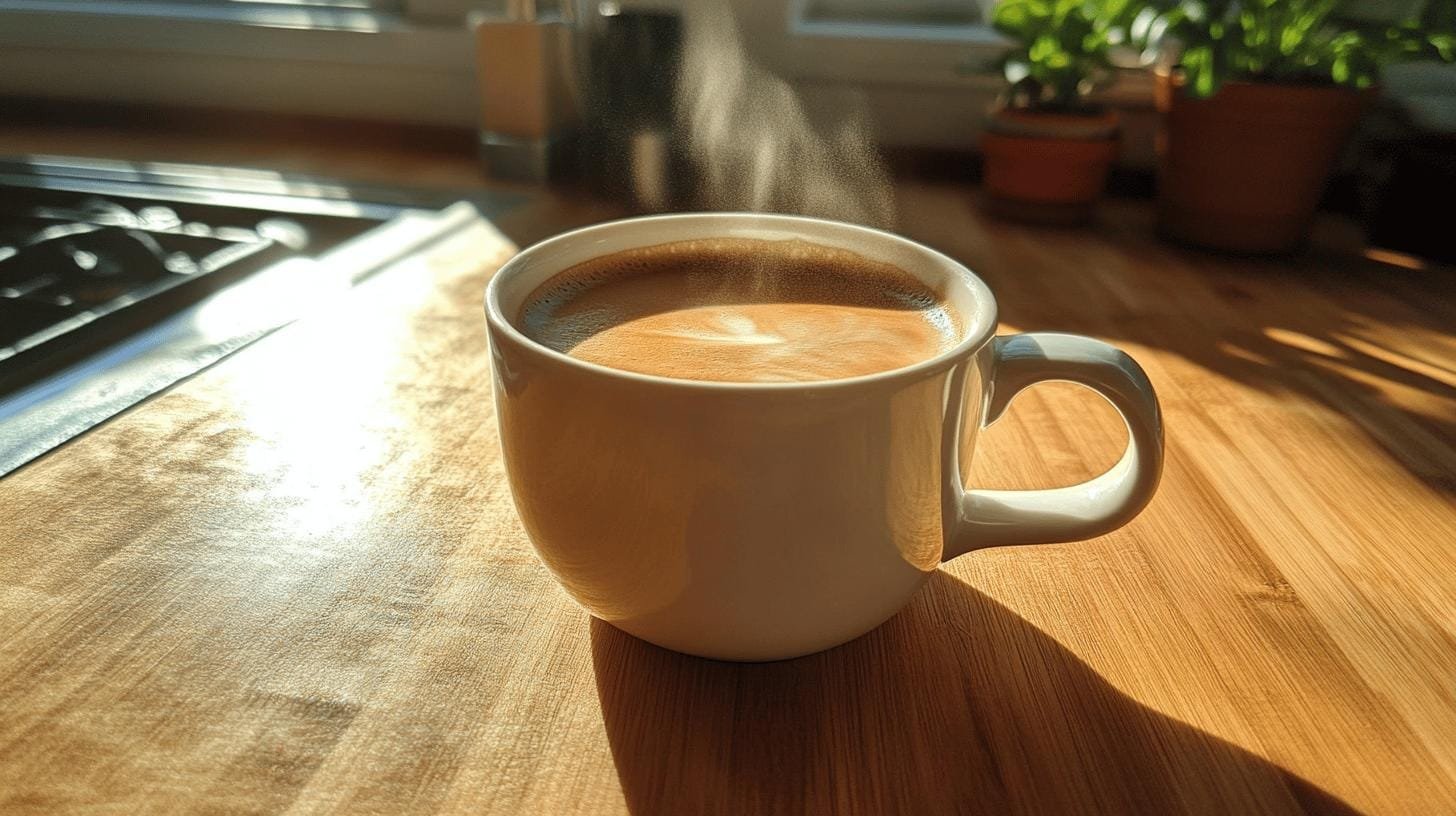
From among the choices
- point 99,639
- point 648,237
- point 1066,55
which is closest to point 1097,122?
point 1066,55

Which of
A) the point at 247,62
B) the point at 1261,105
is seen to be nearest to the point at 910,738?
the point at 1261,105

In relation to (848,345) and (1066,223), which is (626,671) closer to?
(848,345)

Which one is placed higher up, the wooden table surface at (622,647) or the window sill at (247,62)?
the window sill at (247,62)

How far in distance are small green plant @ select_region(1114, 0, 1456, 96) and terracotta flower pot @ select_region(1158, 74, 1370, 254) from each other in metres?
0.03

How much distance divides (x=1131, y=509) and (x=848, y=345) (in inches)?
4.8

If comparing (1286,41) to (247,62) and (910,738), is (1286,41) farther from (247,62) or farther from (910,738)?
(247,62)

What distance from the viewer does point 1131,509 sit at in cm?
36

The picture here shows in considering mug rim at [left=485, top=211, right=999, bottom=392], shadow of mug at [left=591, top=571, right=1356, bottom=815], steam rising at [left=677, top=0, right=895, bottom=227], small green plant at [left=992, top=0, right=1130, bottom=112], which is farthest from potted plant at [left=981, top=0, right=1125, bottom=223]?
shadow of mug at [left=591, top=571, right=1356, bottom=815]

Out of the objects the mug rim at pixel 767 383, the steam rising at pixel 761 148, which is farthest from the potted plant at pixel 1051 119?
the mug rim at pixel 767 383

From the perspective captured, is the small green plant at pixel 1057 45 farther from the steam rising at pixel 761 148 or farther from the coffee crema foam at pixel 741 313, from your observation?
the coffee crema foam at pixel 741 313

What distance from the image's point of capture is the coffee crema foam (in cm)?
38

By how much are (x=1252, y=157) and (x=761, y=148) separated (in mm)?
458

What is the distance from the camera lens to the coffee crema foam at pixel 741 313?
0.38 m

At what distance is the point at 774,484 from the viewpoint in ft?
0.99
